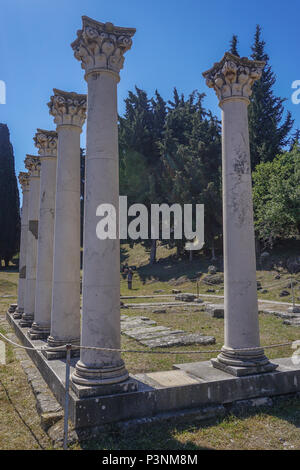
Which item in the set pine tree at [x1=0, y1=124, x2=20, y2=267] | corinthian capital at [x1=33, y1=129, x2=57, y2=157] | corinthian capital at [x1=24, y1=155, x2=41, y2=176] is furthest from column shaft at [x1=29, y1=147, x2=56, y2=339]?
pine tree at [x1=0, y1=124, x2=20, y2=267]

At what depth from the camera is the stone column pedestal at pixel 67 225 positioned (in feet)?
26.0

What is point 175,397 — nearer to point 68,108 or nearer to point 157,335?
point 157,335

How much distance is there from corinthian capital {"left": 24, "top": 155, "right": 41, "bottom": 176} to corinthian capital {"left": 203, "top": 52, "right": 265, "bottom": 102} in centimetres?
738

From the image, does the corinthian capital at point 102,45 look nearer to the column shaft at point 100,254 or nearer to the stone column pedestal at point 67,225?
Answer: the column shaft at point 100,254

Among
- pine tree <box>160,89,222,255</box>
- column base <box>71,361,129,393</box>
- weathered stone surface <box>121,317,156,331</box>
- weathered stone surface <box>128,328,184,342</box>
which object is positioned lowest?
weathered stone surface <box>121,317,156,331</box>

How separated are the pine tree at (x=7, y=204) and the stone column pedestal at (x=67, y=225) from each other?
123 feet

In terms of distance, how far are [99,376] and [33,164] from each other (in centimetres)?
907

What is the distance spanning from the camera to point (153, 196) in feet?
114

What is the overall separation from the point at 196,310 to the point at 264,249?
54.0 ft

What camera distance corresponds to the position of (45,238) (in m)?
9.98

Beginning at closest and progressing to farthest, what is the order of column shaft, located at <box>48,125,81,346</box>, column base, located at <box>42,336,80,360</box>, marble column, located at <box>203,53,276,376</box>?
marble column, located at <box>203,53,276,376</box>
column base, located at <box>42,336,80,360</box>
column shaft, located at <box>48,125,81,346</box>

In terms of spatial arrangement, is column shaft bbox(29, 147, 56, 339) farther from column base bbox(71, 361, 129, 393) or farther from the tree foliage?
the tree foliage

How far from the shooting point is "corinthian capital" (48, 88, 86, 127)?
847cm

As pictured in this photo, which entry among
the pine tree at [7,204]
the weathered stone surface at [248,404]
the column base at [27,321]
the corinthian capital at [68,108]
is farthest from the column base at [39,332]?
the pine tree at [7,204]
